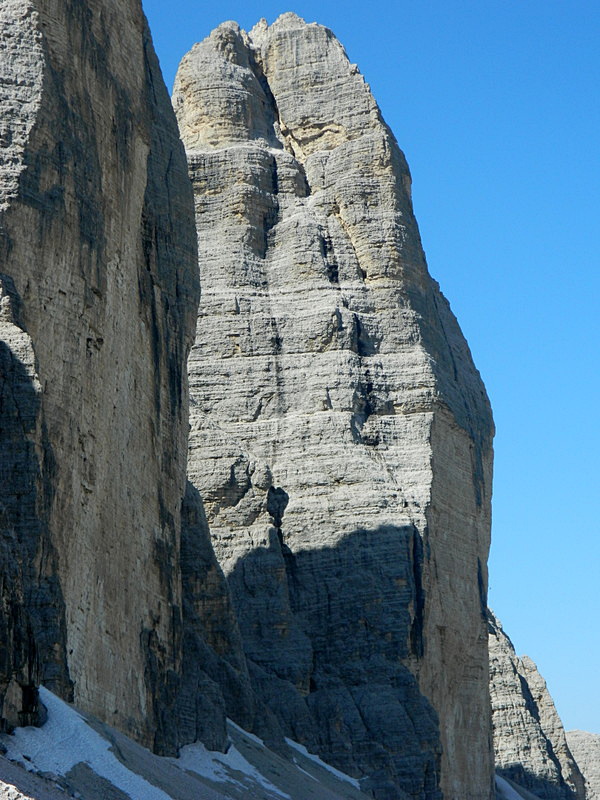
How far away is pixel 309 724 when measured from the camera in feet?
185

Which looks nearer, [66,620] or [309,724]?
[66,620]

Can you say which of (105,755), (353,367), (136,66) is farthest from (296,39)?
(105,755)

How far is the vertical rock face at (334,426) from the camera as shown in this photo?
58575mm

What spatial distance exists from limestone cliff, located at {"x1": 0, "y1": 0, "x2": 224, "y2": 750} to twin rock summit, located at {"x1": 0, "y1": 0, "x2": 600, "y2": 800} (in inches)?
3.2

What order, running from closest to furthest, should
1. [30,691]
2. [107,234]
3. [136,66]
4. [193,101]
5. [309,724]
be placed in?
[30,691], [107,234], [136,66], [309,724], [193,101]

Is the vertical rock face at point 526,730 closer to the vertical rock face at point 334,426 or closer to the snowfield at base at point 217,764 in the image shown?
the vertical rock face at point 334,426

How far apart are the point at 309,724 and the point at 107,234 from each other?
19.4 m

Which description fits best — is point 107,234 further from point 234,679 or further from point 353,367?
point 353,367

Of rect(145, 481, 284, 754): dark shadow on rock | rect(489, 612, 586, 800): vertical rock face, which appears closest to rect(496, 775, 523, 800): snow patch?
rect(489, 612, 586, 800): vertical rock face

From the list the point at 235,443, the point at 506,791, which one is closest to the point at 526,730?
the point at 506,791

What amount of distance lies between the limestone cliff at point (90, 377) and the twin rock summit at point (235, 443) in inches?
3.2

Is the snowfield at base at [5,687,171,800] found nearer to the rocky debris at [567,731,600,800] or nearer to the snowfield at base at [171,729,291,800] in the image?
the snowfield at base at [171,729,291,800]

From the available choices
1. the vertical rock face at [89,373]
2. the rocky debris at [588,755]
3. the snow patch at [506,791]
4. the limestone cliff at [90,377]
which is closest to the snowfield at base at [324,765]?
the limestone cliff at [90,377]

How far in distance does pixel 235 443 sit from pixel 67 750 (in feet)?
98.5
